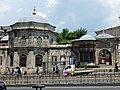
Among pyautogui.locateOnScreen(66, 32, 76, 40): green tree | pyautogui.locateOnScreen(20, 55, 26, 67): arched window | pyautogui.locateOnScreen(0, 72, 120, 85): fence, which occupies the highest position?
pyautogui.locateOnScreen(66, 32, 76, 40): green tree

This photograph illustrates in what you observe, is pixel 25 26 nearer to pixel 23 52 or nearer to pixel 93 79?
pixel 23 52

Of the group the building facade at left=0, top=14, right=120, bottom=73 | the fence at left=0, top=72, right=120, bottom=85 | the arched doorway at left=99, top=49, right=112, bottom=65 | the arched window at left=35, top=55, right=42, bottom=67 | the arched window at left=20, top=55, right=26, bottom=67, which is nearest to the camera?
the fence at left=0, top=72, right=120, bottom=85

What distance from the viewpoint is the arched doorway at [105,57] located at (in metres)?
51.4

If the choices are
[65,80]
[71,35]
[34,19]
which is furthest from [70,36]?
[65,80]

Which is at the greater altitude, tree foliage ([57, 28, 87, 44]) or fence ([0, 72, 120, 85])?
tree foliage ([57, 28, 87, 44])

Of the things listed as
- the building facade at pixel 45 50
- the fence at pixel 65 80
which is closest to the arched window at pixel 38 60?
the building facade at pixel 45 50

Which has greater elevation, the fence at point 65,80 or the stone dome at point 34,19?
the stone dome at point 34,19

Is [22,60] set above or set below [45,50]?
below

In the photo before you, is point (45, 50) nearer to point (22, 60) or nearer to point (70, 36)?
point (22, 60)

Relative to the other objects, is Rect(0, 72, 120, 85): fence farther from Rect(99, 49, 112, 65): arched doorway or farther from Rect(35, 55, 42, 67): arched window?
Rect(99, 49, 112, 65): arched doorway

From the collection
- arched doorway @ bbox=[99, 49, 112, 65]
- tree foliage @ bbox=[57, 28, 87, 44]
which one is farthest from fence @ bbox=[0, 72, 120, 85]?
tree foliage @ bbox=[57, 28, 87, 44]

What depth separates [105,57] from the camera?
51.3 meters

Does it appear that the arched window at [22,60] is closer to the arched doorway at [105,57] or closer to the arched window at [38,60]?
the arched window at [38,60]

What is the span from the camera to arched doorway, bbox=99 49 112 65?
5141 centimetres
